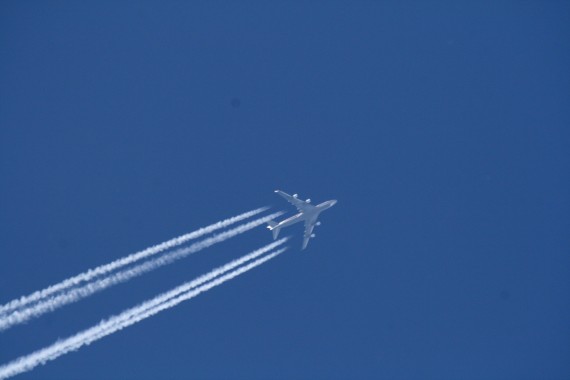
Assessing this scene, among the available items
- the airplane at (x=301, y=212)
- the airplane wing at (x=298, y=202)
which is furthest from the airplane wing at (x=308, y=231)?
the airplane wing at (x=298, y=202)

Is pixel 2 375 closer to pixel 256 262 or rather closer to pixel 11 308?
pixel 11 308

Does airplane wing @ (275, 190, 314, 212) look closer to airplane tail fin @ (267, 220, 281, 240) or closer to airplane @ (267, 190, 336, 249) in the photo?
airplane @ (267, 190, 336, 249)

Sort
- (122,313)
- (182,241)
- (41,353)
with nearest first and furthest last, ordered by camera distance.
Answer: (41,353)
(122,313)
(182,241)

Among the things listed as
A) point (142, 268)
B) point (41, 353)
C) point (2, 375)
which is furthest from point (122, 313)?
point (2, 375)

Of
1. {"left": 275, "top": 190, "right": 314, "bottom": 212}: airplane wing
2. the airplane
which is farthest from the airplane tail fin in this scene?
{"left": 275, "top": 190, "right": 314, "bottom": 212}: airplane wing

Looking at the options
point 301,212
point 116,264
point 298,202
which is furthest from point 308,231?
point 116,264

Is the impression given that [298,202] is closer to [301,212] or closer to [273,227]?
[301,212]
